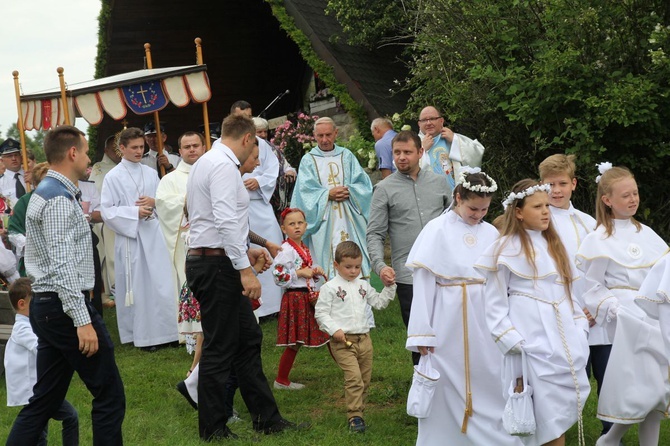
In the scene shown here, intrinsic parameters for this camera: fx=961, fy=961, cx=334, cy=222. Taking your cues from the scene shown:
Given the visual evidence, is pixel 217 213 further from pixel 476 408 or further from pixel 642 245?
pixel 642 245

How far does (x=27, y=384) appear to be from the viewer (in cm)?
704

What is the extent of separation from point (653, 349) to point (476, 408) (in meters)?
1.14

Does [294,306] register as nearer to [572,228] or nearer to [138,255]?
[572,228]

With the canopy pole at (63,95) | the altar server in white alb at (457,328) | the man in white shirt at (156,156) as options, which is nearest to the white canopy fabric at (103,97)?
the canopy pole at (63,95)

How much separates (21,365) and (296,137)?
781cm

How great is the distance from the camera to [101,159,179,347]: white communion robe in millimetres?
10406

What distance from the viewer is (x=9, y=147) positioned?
1242cm

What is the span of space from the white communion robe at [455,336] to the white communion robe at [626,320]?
0.66 m

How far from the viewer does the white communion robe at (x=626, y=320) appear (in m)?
5.84

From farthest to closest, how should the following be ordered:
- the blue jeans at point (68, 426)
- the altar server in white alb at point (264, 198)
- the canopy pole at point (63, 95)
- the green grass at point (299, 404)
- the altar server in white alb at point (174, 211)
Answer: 1. the altar server in white alb at point (264, 198)
2. the altar server in white alb at point (174, 211)
3. the canopy pole at point (63, 95)
4. the green grass at point (299, 404)
5. the blue jeans at point (68, 426)

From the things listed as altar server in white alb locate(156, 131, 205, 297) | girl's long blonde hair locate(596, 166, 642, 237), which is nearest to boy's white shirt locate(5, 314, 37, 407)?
altar server in white alb locate(156, 131, 205, 297)

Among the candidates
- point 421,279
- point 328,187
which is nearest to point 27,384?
point 421,279

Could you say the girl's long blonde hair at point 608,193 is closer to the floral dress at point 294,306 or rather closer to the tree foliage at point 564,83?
the floral dress at point 294,306

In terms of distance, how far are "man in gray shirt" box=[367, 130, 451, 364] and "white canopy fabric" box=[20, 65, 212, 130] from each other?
3743 mm
